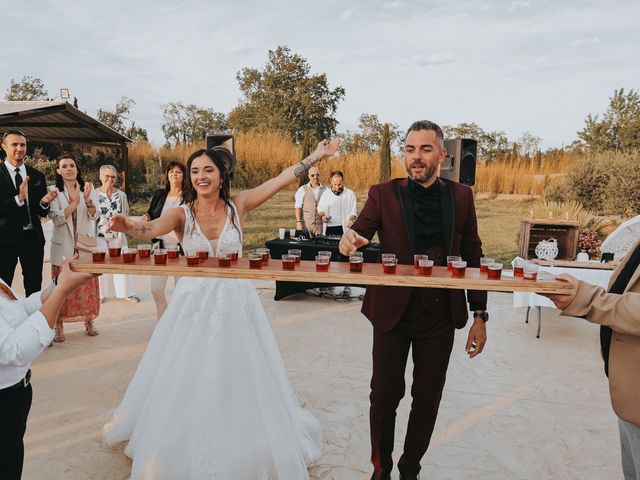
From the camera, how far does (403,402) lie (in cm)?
397

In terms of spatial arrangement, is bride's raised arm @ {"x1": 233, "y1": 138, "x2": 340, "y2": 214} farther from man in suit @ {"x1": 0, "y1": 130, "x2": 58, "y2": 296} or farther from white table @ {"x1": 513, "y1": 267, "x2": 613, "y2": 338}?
white table @ {"x1": 513, "y1": 267, "x2": 613, "y2": 338}

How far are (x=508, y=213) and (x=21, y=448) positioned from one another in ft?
52.4

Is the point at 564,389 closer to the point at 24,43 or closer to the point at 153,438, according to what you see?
the point at 153,438

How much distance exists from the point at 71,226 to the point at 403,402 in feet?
14.0

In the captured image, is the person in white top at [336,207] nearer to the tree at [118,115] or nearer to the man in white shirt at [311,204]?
the man in white shirt at [311,204]

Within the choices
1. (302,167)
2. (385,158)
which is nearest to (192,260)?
(302,167)

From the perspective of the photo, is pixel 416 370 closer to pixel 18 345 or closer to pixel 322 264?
pixel 322 264

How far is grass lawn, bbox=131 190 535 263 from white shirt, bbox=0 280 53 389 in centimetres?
1137

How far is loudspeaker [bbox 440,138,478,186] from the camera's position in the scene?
7629 millimetres

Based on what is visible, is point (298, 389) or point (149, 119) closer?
point (298, 389)

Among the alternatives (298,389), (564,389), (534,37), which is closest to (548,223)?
(564,389)

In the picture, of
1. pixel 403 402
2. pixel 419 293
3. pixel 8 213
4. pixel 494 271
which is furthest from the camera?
pixel 8 213

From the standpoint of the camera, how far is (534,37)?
1307 centimetres

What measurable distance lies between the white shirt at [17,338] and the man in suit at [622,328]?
1934mm
